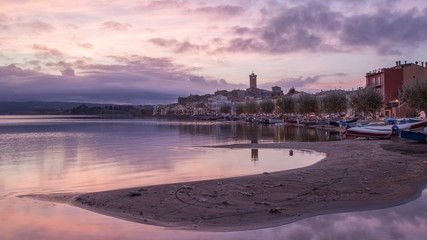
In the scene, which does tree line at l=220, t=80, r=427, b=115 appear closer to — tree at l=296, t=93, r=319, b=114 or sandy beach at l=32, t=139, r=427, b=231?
tree at l=296, t=93, r=319, b=114

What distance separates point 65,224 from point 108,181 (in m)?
6.73

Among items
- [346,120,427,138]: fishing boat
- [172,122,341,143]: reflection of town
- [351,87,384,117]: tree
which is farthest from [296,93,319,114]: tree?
[346,120,427,138]: fishing boat

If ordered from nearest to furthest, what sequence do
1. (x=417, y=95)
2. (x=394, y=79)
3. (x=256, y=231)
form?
(x=256, y=231), (x=417, y=95), (x=394, y=79)

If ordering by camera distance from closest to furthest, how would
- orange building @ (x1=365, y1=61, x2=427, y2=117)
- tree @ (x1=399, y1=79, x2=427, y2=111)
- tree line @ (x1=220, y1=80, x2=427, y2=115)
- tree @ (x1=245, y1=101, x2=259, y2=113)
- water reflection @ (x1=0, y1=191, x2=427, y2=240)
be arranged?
water reflection @ (x1=0, y1=191, x2=427, y2=240)
tree @ (x1=399, y1=79, x2=427, y2=111)
tree line @ (x1=220, y1=80, x2=427, y2=115)
orange building @ (x1=365, y1=61, x2=427, y2=117)
tree @ (x1=245, y1=101, x2=259, y2=113)

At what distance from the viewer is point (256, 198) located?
10352 mm

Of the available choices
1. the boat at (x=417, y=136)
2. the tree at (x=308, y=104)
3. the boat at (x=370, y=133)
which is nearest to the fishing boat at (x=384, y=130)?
the boat at (x=370, y=133)

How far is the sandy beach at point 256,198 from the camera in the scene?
863 centimetres

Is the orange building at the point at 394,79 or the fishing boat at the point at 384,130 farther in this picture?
the orange building at the point at 394,79

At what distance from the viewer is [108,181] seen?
15477 millimetres

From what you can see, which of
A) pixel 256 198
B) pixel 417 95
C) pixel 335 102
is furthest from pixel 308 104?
pixel 256 198

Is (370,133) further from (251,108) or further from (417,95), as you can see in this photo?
(251,108)

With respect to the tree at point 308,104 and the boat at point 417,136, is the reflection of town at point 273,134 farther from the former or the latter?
the tree at point 308,104

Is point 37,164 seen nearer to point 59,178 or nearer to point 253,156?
point 59,178

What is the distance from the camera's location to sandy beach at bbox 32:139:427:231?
8.63 meters
